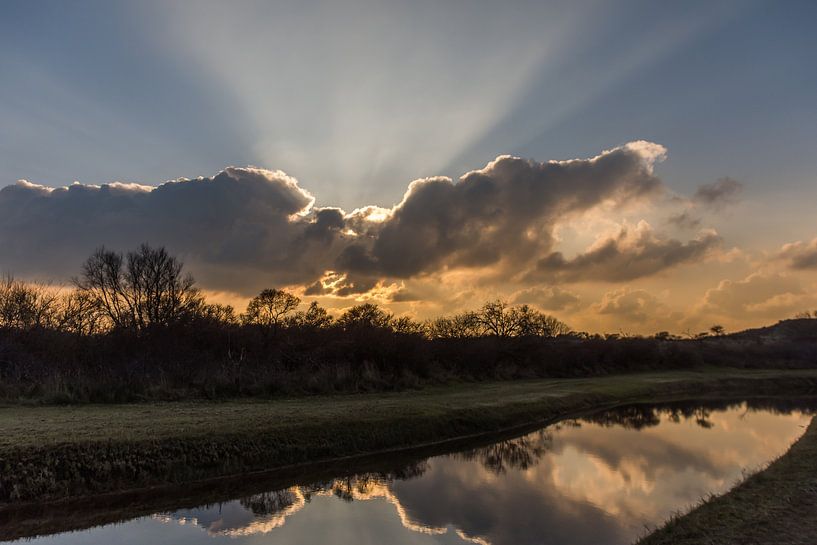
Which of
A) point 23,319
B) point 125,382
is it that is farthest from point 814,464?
point 23,319

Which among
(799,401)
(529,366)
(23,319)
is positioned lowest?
(799,401)

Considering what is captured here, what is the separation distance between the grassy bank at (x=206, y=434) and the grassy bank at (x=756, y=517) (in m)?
13.1

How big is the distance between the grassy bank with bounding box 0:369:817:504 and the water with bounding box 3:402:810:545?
2155mm

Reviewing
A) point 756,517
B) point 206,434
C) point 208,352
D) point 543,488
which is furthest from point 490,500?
point 208,352

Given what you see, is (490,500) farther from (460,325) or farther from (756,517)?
(460,325)

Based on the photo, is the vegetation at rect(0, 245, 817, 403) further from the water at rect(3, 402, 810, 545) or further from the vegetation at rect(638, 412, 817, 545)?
the vegetation at rect(638, 412, 817, 545)

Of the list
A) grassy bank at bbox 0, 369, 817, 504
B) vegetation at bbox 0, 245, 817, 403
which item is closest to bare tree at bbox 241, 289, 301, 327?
vegetation at bbox 0, 245, 817, 403

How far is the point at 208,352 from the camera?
110 ft

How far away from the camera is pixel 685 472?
2038 cm

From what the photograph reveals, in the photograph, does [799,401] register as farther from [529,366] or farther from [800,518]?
[800,518]

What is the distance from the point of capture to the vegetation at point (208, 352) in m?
27.8

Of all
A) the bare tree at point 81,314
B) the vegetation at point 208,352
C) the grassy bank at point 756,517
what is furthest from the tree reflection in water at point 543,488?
the bare tree at point 81,314

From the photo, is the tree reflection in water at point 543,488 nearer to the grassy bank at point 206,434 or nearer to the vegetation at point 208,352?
the grassy bank at point 206,434

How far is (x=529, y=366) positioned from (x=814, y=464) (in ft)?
153
